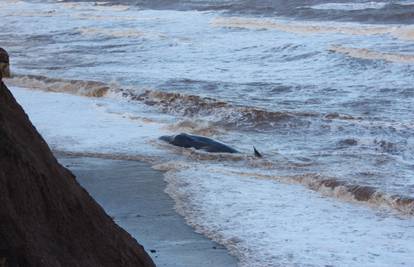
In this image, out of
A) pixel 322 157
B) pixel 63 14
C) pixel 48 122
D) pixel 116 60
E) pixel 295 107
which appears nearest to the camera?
pixel 322 157

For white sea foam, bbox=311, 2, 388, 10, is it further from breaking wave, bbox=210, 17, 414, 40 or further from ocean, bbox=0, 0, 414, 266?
breaking wave, bbox=210, 17, 414, 40

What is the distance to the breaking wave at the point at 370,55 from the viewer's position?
2179 cm

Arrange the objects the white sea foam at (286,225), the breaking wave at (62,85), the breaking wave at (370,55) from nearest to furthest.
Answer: the white sea foam at (286,225) → the breaking wave at (62,85) → the breaking wave at (370,55)

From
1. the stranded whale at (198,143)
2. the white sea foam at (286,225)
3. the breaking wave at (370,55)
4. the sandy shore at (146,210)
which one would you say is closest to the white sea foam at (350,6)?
the breaking wave at (370,55)

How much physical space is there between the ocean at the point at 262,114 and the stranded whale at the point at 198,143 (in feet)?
0.48

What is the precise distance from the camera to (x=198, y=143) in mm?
12344

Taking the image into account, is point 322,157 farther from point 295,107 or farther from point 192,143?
point 295,107

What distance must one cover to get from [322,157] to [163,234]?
4.15 m

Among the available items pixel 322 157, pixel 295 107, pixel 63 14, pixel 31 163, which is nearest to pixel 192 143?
pixel 322 157

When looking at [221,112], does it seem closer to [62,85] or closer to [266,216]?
[62,85]

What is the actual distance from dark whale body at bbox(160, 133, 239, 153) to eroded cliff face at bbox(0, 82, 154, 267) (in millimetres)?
6669

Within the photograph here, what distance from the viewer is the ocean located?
331 inches

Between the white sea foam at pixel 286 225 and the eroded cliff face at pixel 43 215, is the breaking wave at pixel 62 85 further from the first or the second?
the eroded cliff face at pixel 43 215

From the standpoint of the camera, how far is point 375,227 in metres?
8.35
